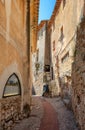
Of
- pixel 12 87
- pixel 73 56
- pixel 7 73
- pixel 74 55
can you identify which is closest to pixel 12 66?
pixel 7 73

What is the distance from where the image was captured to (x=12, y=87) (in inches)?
279

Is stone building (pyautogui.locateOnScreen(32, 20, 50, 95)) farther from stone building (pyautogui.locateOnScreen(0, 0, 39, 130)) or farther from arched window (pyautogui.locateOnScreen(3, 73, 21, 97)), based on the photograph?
arched window (pyautogui.locateOnScreen(3, 73, 21, 97))

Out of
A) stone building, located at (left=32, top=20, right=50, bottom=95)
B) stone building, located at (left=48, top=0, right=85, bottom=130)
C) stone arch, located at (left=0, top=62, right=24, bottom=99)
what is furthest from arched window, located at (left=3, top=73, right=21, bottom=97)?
stone building, located at (left=32, top=20, right=50, bottom=95)

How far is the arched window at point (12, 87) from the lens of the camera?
638cm

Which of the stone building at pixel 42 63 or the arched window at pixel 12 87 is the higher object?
the stone building at pixel 42 63

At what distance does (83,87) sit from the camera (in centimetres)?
660

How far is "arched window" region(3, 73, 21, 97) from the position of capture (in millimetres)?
6377

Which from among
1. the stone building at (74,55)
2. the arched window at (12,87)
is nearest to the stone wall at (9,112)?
the arched window at (12,87)

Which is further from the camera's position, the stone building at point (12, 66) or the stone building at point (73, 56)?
the stone building at point (73, 56)

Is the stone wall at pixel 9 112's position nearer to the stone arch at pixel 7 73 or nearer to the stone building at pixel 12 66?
the stone building at pixel 12 66

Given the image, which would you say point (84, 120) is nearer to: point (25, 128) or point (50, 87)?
point (25, 128)

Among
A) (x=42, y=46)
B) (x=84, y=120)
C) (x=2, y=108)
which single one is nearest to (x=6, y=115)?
(x=2, y=108)

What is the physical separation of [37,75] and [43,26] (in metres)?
6.22

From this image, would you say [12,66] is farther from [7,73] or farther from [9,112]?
[9,112]
